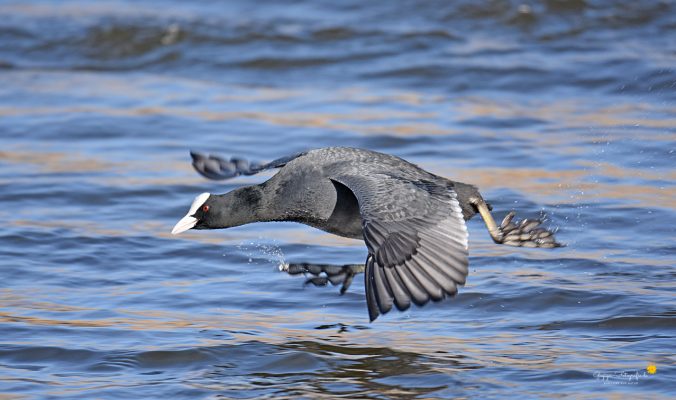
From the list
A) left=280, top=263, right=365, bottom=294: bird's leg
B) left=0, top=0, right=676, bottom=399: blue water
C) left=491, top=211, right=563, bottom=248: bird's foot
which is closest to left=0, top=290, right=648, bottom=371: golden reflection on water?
left=0, top=0, right=676, bottom=399: blue water

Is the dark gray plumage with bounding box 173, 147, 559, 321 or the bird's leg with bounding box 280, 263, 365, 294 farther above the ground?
the dark gray plumage with bounding box 173, 147, 559, 321

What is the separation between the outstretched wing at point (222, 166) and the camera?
653cm

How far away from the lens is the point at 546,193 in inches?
316

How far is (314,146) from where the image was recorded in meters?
9.34

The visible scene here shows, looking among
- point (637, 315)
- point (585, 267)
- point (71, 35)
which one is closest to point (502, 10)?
point (71, 35)


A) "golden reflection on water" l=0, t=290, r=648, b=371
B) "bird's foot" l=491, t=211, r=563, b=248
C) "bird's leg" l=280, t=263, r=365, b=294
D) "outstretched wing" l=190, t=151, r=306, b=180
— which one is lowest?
"golden reflection on water" l=0, t=290, r=648, b=371

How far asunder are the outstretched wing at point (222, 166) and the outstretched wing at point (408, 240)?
34.4 inches

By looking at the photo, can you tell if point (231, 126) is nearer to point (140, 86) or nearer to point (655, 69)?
point (140, 86)

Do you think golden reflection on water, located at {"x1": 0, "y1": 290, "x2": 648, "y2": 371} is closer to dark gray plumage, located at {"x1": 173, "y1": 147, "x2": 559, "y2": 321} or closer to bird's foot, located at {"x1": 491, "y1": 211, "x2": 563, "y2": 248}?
dark gray plumage, located at {"x1": 173, "y1": 147, "x2": 559, "y2": 321}

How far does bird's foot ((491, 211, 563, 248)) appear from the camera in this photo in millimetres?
6143

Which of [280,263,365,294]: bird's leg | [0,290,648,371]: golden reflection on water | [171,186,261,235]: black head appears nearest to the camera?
[0,290,648,371]: golden reflection on water

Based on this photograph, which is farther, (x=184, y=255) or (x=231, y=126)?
(x=231, y=126)

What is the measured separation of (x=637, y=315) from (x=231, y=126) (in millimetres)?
5257

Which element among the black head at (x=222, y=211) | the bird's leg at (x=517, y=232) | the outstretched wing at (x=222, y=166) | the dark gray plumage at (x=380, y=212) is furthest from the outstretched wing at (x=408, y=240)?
the outstretched wing at (x=222, y=166)
